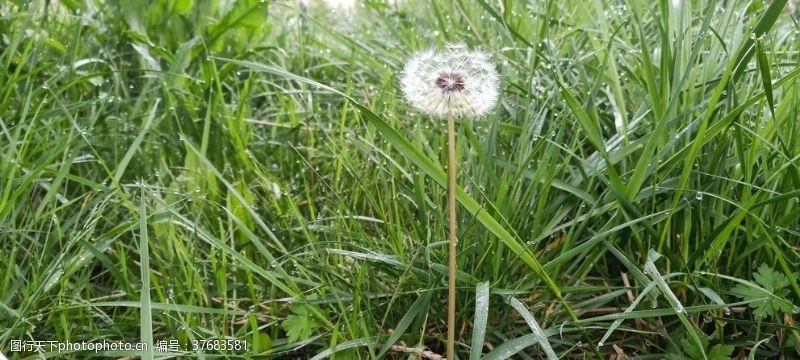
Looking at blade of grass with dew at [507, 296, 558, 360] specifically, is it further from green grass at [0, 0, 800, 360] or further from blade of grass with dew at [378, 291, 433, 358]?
blade of grass with dew at [378, 291, 433, 358]

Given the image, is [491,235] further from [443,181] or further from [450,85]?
[450,85]

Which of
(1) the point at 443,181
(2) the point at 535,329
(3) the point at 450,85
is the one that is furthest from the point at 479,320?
(3) the point at 450,85

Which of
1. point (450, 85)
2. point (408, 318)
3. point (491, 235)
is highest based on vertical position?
point (450, 85)

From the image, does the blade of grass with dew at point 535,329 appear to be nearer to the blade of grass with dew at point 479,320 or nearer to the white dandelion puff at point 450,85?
the blade of grass with dew at point 479,320

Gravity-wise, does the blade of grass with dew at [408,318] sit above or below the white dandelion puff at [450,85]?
below

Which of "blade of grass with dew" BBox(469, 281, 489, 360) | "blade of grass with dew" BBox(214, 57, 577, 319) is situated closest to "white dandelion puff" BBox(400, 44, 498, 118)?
"blade of grass with dew" BBox(214, 57, 577, 319)

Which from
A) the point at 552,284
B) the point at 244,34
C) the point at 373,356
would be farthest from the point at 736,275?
the point at 244,34

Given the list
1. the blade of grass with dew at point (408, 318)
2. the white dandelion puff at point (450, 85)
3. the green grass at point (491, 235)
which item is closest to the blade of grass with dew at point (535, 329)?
the green grass at point (491, 235)

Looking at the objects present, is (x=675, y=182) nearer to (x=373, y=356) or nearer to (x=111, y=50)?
(x=373, y=356)

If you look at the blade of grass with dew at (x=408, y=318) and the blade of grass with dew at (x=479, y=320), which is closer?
the blade of grass with dew at (x=479, y=320)
